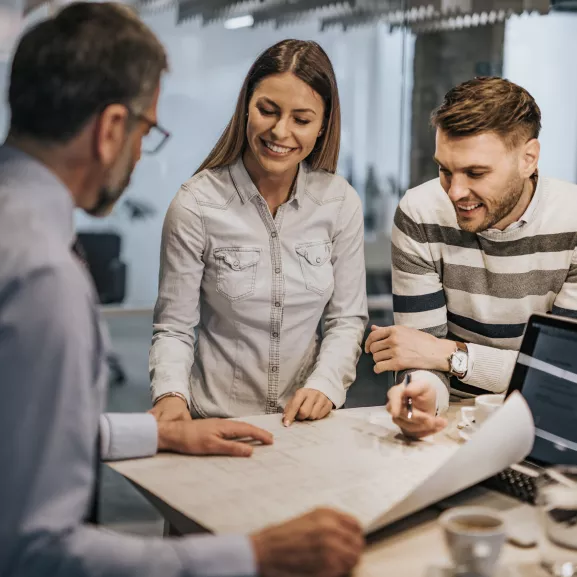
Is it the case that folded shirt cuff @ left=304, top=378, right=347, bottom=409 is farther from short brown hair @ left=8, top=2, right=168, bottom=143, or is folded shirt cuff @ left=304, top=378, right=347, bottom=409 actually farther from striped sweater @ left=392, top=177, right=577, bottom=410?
short brown hair @ left=8, top=2, right=168, bottom=143

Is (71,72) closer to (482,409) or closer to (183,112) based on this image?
(482,409)

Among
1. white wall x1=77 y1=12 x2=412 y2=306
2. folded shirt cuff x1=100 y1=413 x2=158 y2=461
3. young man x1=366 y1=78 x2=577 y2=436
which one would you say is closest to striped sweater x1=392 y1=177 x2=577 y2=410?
young man x1=366 y1=78 x2=577 y2=436

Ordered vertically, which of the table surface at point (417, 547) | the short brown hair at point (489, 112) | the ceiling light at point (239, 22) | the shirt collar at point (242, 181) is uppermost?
the ceiling light at point (239, 22)

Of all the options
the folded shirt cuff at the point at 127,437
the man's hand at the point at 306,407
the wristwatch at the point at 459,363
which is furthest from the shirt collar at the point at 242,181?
the folded shirt cuff at the point at 127,437

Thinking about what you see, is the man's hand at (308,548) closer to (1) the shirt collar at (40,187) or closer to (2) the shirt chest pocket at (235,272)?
(1) the shirt collar at (40,187)

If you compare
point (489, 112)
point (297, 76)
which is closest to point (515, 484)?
point (489, 112)

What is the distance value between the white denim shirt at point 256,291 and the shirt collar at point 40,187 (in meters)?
0.97

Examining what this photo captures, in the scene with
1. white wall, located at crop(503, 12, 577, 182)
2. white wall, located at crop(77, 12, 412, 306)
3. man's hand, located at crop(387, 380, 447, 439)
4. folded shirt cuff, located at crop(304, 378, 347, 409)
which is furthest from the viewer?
white wall, located at crop(503, 12, 577, 182)

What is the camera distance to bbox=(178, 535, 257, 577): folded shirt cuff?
1.05m

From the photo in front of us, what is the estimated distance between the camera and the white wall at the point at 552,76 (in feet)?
17.5

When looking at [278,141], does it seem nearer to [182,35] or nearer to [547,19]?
[182,35]

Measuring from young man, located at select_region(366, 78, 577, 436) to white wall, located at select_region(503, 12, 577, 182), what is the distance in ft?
10.7

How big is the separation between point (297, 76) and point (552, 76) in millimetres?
3904

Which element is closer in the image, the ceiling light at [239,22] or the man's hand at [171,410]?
the man's hand at [171,410]
